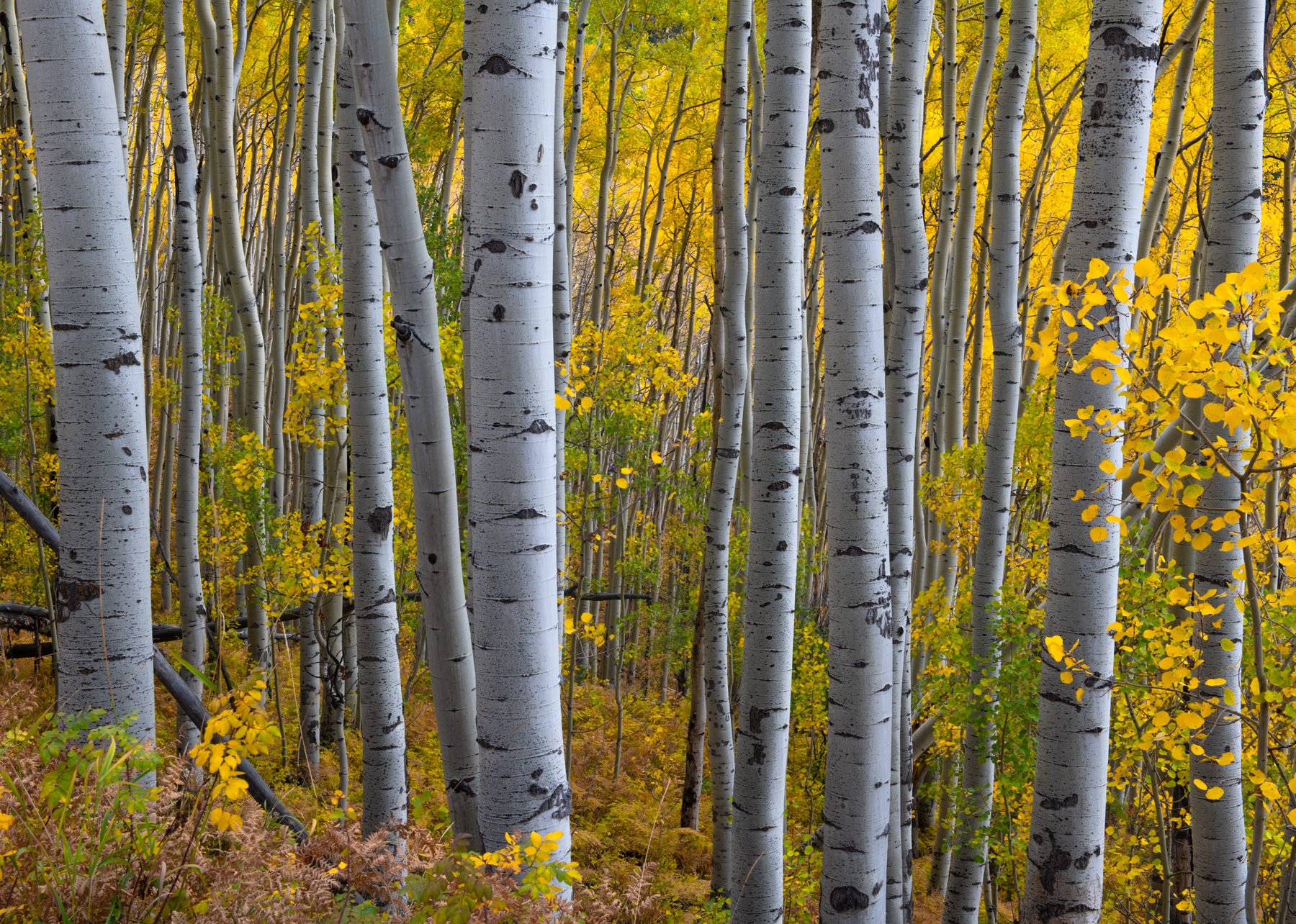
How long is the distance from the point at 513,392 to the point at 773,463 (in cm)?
148

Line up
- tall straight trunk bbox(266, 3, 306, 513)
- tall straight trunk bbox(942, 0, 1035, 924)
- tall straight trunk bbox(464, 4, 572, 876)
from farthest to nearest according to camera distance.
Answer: tall straight trunk bbox(266, 3, 306, 513), tall straight trunk bbox(942, 0, 1035, 924), tall straight trunk bbox(464, 4, 572, 876)

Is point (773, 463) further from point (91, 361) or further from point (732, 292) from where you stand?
point (91, 361)

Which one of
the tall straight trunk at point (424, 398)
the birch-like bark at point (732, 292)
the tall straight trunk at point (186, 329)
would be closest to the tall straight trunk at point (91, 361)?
the tall straight trunk at point (424, 398)

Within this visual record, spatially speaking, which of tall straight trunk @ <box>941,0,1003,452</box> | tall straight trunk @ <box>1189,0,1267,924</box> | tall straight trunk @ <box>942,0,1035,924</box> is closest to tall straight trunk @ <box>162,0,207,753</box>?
tall straight trunk @ <box>942,0,1035,924</box>

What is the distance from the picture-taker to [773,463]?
129 inches

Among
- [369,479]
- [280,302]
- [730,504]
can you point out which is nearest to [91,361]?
[369,479]

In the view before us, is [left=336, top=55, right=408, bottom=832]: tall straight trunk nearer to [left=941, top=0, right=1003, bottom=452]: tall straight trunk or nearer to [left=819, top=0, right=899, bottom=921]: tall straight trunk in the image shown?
[left=819, top=0, right=899, bottom=921]: tall straight trunk

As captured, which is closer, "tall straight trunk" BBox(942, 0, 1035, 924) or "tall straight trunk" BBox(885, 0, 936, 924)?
"tall straight trunk" BBox(885, 0, 936, 924)

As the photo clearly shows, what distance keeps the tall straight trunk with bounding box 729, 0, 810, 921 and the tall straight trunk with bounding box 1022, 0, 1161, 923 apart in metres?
0.92

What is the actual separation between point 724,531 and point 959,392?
7.42 feet

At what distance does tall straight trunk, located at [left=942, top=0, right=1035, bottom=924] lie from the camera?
179 inches

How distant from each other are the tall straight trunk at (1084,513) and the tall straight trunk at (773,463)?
920 millimetres

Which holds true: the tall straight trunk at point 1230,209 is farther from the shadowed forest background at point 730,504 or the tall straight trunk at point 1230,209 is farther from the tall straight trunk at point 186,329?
the tall straight trunk at point 186,329

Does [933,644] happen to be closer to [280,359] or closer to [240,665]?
[280,359]
